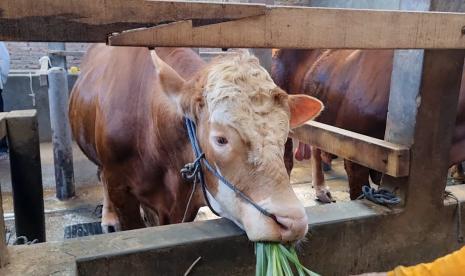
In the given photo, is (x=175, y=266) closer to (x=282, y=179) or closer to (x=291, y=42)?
(x=282, y=179)

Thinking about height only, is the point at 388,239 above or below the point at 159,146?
below

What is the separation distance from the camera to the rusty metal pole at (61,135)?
4.85m

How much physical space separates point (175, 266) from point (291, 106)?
865mm

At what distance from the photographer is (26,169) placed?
263 centimetres

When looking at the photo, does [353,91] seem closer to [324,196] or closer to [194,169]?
[324,196]

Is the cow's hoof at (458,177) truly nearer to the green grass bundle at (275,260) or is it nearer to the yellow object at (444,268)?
the yellow object at (444,268)

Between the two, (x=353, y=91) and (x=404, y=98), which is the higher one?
(x=404, y=98)

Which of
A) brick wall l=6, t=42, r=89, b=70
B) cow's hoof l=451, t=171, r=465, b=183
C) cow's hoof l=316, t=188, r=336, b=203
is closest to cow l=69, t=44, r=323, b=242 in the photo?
cow's hoof l=316, t=188, r=336, b=203

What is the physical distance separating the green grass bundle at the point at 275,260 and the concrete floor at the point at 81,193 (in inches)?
99.0

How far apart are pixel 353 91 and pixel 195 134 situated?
193 cm

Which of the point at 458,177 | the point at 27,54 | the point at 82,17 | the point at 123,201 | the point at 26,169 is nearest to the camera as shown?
the point at 82,17

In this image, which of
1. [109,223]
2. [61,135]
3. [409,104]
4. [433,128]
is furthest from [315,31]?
[61,135]

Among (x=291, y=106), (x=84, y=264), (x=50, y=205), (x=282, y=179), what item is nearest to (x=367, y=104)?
(x=291, y=106)

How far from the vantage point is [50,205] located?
188 inches
